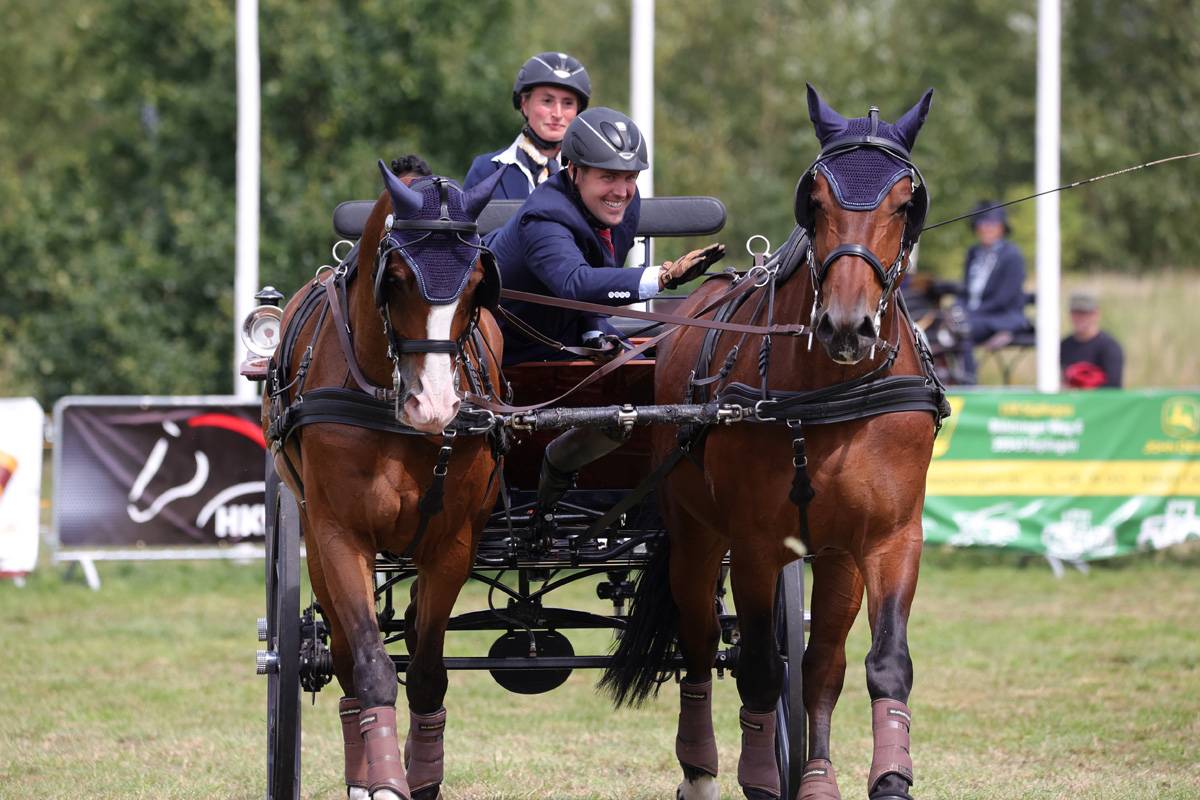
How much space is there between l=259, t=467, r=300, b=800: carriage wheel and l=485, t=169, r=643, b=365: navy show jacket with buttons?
3.20 feet

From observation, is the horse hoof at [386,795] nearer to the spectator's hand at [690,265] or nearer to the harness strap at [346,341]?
the harness strap at [346,341]

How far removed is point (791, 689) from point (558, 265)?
64.0 inches

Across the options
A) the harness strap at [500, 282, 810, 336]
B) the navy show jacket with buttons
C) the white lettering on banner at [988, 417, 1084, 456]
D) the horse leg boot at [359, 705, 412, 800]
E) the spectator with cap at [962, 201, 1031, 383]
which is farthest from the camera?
the spectator with cap at [962, 201, 1031, 383]

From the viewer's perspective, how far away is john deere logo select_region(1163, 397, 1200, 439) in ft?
39.1

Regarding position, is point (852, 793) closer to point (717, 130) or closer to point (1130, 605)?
point (1130, 605)

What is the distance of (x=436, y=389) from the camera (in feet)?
14.4

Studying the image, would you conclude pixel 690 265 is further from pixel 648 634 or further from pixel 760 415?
pixel 648 634

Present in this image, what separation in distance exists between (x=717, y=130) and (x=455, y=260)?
24837 mm

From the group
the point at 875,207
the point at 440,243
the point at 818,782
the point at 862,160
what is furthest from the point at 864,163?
the point at 818,782

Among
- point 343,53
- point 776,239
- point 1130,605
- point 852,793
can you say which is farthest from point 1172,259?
point 852,793

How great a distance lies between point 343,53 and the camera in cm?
1931

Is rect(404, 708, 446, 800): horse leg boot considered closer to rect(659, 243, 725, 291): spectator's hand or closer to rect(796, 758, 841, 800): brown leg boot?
rect(796, 758, 841, 800): brown leg boot

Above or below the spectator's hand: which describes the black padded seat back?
above

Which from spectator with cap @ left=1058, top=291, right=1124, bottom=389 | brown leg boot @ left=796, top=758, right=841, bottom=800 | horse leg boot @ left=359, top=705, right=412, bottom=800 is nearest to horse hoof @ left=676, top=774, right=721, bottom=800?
brown leg boot @ left=796, top=758, right=841, bottom=800
